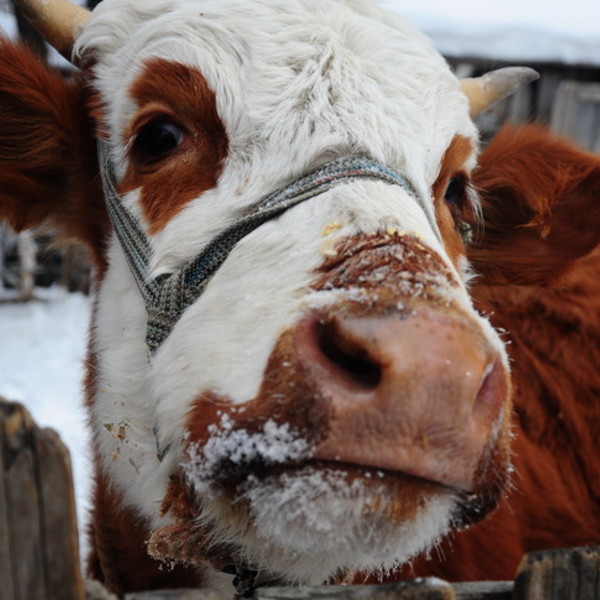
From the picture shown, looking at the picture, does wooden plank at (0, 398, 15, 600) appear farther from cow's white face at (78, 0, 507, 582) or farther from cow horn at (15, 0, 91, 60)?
cow horn at (15, 0, 91, 60)

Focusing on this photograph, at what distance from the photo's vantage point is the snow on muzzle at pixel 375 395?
133cm

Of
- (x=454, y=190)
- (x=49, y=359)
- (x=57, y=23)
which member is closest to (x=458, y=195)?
(x=454, y=190)

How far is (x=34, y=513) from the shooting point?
1027mm

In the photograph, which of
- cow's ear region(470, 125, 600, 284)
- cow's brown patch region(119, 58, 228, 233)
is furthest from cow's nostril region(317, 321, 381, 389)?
cow's ear region(470, 125, 600, 284)

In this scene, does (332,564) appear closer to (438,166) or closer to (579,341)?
(438,166)

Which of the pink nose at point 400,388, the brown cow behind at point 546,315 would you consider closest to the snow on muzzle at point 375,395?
the pink nose at point 400,388

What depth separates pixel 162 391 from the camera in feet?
5.71

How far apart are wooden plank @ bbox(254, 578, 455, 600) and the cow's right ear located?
5.09 feet

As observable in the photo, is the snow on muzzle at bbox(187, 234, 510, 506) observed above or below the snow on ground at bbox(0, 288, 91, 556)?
above

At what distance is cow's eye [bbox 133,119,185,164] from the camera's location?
2021mm

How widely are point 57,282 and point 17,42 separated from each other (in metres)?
10.6

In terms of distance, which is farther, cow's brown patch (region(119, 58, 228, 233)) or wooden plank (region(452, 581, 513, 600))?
cow's brown patch (region(119, 58, 228, 233))

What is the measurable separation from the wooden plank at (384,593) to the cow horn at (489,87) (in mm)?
2167

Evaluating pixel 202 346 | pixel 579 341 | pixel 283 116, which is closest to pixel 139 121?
pixel 283 116
